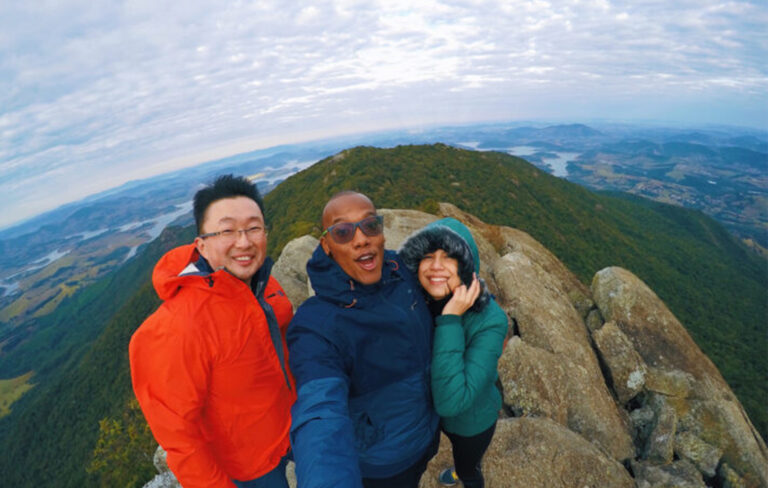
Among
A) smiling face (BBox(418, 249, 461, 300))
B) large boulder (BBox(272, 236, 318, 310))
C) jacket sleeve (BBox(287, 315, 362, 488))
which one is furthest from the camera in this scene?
large boulder (BBox(272, 236, 318, 310))

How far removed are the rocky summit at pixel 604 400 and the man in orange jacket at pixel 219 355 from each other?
348 cm

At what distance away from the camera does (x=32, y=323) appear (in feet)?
486

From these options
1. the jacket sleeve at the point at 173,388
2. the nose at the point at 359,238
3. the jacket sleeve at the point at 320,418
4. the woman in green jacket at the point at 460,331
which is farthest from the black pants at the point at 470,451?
the jacket sleeve at the point at 173,388

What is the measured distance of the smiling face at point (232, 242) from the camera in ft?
11.2

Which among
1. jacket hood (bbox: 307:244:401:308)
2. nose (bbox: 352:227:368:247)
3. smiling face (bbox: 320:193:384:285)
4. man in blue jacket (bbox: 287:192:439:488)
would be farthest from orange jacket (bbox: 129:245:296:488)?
nose (bbox: 352:227:368:247)

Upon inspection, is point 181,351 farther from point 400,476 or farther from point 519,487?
point 519,487

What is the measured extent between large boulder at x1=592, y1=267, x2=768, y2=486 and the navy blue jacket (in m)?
10.2

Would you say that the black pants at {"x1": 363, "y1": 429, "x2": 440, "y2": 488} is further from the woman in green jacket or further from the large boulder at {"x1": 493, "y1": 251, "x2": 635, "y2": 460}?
the large boulder at {"x1": 493, "y1": 251, "x2": 635, "y2": 460}

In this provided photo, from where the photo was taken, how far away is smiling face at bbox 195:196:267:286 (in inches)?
134

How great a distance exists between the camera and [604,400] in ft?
28.3

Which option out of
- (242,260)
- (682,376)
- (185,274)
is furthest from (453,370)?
(682,376)

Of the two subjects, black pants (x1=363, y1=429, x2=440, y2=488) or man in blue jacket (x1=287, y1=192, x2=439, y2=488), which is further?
black pants (x1=363, y1=429, x2=440, y2=488)

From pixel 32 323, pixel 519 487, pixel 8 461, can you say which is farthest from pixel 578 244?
pixel 32 323

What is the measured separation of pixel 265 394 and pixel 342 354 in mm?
1408
